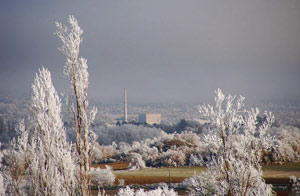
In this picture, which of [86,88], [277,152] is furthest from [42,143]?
[277,152]

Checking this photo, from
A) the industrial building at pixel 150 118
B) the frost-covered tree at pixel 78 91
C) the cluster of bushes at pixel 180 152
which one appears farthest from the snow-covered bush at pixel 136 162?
the industrial building at pixel 150 118

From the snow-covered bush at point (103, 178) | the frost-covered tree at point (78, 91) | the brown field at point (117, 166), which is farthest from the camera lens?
the brown field at point (117, 166)

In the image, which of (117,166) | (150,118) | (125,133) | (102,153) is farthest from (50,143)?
(150,118)

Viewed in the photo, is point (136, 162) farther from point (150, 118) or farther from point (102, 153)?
point (150, 118)

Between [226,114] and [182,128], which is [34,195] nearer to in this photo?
[226,114]

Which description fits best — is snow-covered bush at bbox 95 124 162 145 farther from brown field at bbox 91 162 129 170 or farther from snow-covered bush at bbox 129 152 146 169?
snow-covered bush at bbox 129 152 146 169

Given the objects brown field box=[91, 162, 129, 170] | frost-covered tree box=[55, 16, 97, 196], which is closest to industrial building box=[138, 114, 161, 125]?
brown field box=[91, 162, 129, 170]

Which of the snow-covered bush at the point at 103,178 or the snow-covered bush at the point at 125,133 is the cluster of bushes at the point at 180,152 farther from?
the snow-covered bush at the point at 125,133

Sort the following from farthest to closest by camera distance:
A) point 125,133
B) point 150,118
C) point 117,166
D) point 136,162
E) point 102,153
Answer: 1. point 150,118
2. point 125,133
3. point 102,153
4. point 117,166
5. point 136,162
